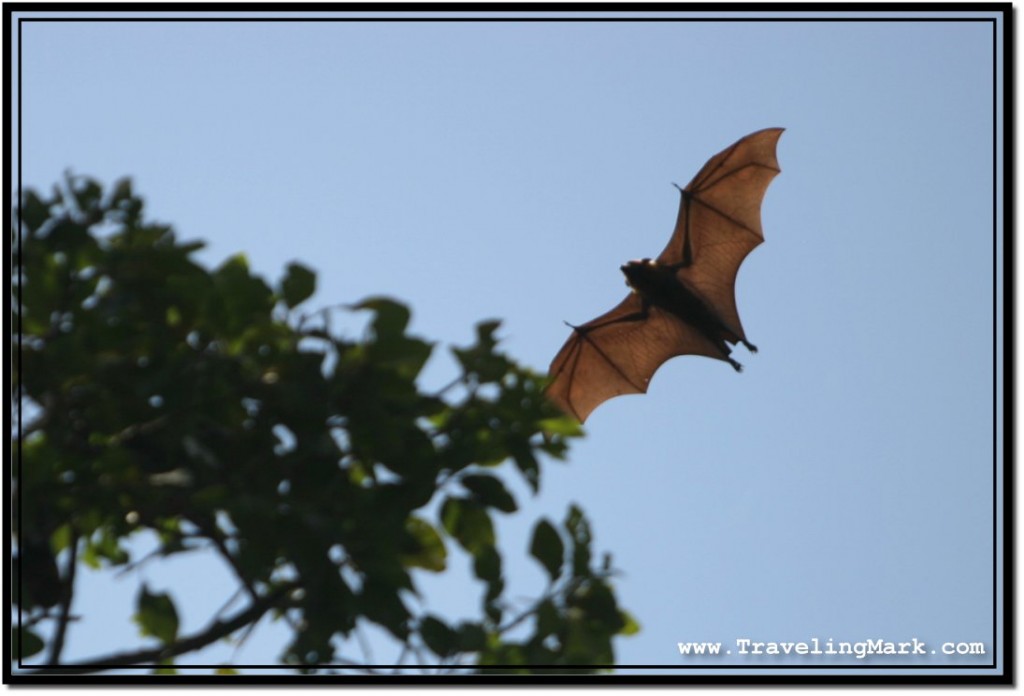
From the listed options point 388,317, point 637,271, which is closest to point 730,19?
point 388,317

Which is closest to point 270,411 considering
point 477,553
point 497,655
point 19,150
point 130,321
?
point 130,321

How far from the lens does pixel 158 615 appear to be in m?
5.21

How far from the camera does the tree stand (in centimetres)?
521

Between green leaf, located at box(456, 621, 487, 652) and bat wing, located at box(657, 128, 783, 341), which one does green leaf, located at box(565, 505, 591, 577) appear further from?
bat wing, located at box(657, 128, 783, 341)

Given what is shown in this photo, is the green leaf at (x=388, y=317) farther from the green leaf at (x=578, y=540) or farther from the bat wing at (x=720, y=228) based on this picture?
the bat wing at (x=720, y=228)

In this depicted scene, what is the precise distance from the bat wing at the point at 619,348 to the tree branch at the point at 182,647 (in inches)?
359

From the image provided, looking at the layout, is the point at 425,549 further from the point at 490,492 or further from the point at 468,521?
the point at 490,492

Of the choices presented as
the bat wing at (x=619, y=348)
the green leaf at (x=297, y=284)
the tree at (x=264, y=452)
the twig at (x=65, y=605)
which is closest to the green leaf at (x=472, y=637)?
the tree at (x=264, y=452)

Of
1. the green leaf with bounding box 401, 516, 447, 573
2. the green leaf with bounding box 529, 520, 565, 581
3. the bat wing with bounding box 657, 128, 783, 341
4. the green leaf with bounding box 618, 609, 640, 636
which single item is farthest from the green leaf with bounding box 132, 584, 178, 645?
the bat wing with bounding box 657, 128, 783, 341

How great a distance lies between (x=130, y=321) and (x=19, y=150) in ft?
5.17

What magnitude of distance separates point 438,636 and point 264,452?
1.20 meters

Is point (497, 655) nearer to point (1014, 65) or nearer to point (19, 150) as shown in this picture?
point (19, 150)

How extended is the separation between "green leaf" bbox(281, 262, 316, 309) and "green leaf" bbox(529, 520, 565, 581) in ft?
5.13

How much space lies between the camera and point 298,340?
5.38 meters
